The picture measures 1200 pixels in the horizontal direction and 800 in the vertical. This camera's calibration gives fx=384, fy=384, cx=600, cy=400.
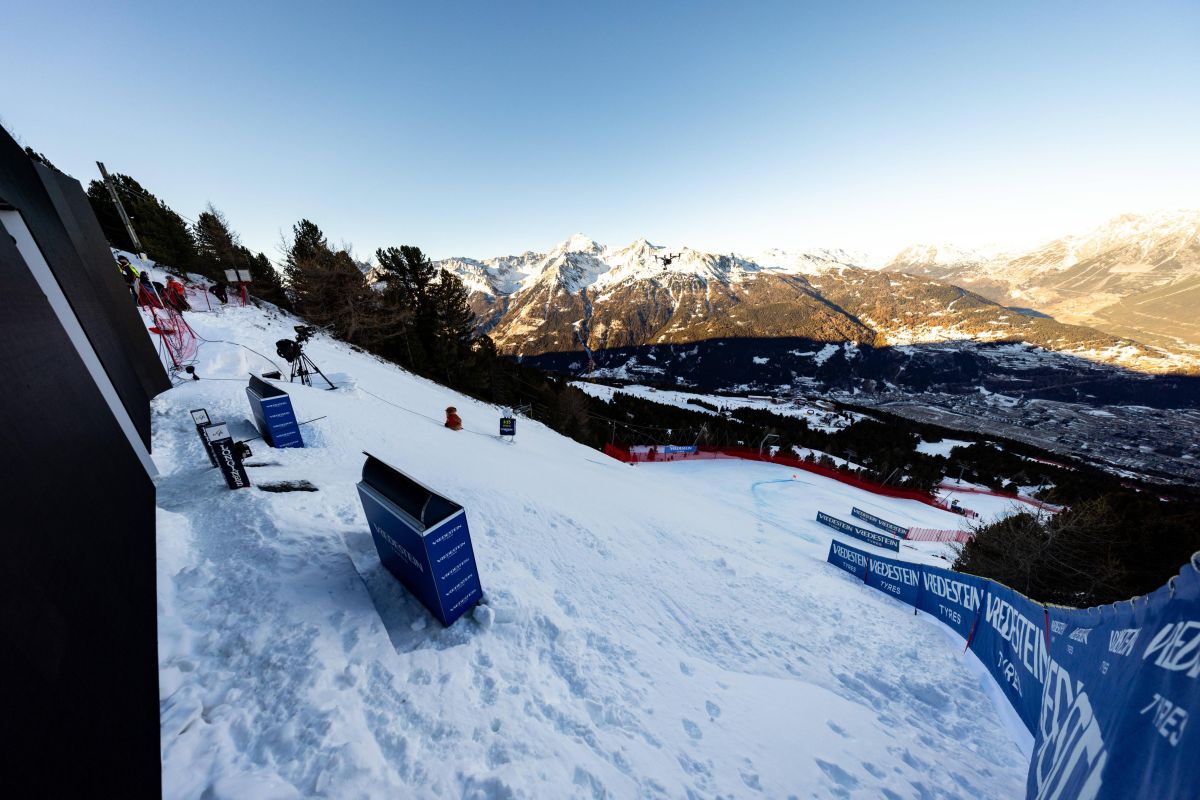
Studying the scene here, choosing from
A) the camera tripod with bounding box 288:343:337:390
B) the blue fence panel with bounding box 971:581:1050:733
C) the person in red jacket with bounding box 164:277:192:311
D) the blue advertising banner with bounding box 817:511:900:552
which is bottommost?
the blue advertising banner with bounding box 817:511:900:552

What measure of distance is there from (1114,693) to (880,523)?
2396cm

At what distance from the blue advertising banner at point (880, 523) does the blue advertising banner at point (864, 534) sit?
3389 mm

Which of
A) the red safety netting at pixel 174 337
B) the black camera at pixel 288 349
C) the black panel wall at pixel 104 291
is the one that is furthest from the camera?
the black camera at pixel 288 349

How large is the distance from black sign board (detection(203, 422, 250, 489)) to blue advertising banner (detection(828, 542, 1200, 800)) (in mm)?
10430

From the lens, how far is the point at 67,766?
2.07 metres

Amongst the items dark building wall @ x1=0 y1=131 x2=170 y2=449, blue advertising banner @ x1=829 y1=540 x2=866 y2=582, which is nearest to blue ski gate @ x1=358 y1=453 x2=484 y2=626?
dark building wall @ x1=0 y1=131 x2=170 y2=449

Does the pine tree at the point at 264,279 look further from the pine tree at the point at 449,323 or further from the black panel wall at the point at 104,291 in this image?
the black panel wall at the point at 104,291

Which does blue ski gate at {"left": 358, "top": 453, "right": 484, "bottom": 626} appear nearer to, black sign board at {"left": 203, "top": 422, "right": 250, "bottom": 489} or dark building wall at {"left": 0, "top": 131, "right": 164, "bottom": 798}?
dark building wall at {"left": 0, "top": 131, "right": 164, "bottom": 798}

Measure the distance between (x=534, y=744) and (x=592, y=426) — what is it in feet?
146

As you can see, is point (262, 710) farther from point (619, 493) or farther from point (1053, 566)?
point (1053, 566)

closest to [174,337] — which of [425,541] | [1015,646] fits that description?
[425,541]

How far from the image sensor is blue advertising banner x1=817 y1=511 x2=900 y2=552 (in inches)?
716

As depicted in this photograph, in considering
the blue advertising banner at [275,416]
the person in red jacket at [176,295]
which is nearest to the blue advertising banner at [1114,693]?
the blue advertising banner at [275,416]

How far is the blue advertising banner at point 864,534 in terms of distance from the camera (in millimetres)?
18188
